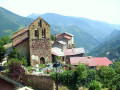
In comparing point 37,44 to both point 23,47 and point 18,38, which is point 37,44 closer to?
point 23,47

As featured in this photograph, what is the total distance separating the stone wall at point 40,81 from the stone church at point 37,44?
7.61 meters

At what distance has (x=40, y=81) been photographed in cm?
1691

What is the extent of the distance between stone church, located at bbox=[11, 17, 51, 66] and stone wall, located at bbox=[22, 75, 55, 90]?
25.0ft

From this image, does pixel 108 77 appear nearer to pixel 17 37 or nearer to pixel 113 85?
pixel 113 85

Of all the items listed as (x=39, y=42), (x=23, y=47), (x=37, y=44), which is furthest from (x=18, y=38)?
(x=39, y=42)

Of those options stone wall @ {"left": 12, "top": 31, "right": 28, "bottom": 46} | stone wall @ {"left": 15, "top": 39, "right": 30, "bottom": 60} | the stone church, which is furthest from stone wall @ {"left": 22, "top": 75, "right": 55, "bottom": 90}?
stone wall @ {"left": 12, "top": 31, "right": 28, "bottom": 46}

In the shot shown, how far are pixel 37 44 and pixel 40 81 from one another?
933 cm

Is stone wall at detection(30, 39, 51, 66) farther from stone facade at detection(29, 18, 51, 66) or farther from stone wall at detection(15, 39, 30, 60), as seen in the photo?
stone wall at detection(15, 39, 30, 60)

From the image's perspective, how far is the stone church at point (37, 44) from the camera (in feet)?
79.3

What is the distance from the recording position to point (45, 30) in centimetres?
2506

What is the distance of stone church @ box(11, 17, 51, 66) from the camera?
79.3 feet

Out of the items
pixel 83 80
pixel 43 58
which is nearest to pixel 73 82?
pixel 83 80

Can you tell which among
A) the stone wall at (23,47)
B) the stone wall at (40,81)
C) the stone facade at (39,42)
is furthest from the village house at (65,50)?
the stone wall at (40,81)

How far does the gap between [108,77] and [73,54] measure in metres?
22.3
